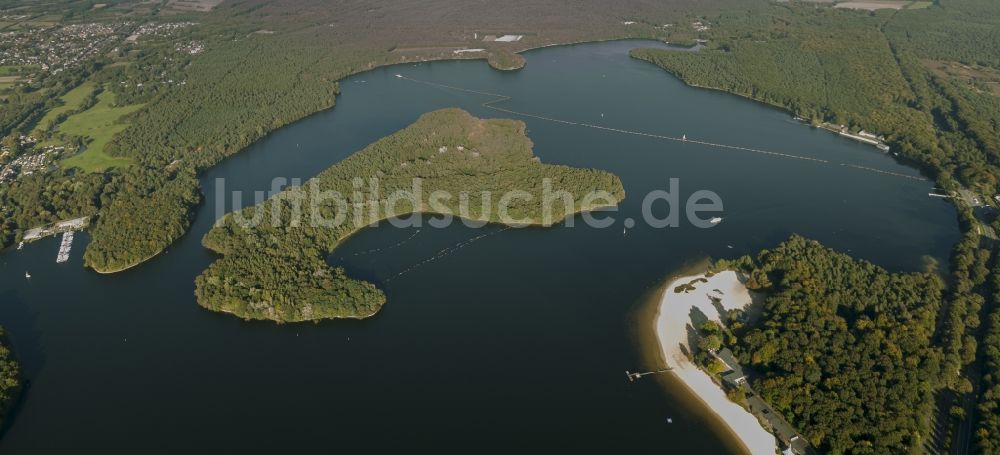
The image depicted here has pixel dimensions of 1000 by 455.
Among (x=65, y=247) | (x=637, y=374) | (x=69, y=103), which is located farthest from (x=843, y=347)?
(x=69, y=103)

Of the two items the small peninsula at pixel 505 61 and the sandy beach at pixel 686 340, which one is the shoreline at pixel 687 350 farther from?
the small peninsula at pixel 505 61

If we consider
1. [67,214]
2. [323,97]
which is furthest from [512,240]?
[323,97]

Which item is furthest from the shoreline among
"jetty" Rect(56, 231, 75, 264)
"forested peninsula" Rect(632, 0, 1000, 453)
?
"jetty" Rect(56, 231, 75, 264)

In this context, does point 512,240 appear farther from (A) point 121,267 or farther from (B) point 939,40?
(B) point 939,40

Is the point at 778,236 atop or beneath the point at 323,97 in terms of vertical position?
beneath

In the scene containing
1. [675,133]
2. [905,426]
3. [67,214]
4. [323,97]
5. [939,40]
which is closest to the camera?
[905,426]

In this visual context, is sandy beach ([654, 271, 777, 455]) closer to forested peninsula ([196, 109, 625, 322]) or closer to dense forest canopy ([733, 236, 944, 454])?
dense forest canopy ([733, 236, 944, 454])

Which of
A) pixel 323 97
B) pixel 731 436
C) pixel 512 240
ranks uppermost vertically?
pixel 323 97

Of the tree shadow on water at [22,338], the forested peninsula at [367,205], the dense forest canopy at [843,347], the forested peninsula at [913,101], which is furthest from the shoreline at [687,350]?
the tree shadow on water at [22,338]
